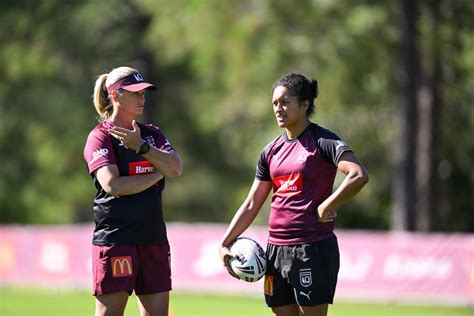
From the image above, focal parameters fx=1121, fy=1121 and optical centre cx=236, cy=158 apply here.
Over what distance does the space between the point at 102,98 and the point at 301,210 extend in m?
1.62

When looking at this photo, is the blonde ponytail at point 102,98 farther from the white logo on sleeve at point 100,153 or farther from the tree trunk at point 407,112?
the tree trunk at point 407,112

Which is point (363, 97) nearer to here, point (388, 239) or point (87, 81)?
point (388, 239)

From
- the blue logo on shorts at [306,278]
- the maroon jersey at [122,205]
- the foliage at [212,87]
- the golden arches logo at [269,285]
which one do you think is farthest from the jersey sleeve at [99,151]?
the foliage at [212,87]

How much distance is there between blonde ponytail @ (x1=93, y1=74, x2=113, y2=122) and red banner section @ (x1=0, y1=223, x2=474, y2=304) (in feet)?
41.4

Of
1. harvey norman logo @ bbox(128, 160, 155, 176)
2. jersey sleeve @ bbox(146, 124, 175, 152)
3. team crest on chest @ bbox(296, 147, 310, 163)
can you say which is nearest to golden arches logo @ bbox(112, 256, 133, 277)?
harvey norman logo @ bbox(128, 160, 155, 176)

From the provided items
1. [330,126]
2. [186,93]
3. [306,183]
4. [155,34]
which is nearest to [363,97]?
[330,126]

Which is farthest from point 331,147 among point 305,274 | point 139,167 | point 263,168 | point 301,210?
point 139,167

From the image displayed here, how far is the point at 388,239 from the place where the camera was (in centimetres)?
2047

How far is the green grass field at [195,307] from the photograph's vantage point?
57.8 ft

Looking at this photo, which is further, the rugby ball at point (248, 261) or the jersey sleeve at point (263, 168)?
the jersey sleeve at point (263, 168)

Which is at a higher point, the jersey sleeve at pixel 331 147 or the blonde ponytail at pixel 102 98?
the blonde ponytail at pixel 102 98

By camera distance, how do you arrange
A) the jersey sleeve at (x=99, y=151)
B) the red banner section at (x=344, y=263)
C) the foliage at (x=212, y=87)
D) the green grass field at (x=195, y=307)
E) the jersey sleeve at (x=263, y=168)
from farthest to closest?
the foliage at (x=212, y=87) → the red banner section at (x=344, y=263) → the green grass field at (x=195, y=307) → the jersey sleeve at (x=263, y=168) → the jersey sleeve at (x=99, y=151)

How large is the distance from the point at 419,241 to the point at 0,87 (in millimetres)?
21445

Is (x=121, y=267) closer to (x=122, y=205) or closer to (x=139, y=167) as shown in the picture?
(x=122, y=205)
